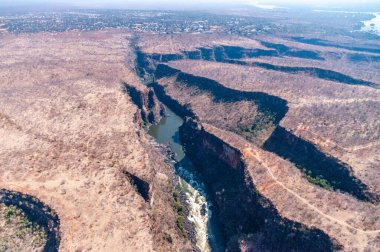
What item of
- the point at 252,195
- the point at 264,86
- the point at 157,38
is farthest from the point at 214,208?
the point at 157,38

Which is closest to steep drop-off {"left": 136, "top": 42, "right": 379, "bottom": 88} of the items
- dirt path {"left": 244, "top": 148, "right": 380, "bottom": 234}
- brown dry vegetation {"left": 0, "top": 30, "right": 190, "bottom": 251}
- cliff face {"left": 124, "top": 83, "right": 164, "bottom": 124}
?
cliff face {"left": 124, "top": 83, "right": 164, "bottom": 124}

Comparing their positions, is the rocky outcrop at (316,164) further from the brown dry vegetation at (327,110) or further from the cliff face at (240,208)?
the cliff face at (240,208)

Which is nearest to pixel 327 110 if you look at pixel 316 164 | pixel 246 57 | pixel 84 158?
pixel 316 164

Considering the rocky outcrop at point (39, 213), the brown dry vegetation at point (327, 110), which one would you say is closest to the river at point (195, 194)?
the rocky outcrop at point (39, 213)

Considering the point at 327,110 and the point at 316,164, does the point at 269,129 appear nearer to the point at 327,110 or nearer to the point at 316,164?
the point at 327,110

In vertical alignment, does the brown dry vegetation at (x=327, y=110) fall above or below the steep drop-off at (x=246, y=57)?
above
